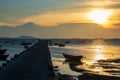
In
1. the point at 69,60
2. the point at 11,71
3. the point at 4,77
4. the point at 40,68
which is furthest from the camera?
the point at 69,60

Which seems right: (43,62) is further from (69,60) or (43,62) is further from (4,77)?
(69,60)

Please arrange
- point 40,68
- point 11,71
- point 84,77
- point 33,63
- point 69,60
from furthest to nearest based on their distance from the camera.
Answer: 1. point 69,60
2. point 84,77
3. point 33,63
4. point 40,68
5. point 11,71

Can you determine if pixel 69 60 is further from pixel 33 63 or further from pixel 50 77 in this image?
pixel 50 77

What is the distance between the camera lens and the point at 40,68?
28.0 metres

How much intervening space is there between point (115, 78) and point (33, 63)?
1809 centimetres

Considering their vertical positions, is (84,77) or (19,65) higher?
(19,65)

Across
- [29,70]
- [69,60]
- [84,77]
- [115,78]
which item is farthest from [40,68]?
[69,60]

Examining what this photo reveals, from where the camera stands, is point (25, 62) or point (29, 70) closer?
point (29, 70)

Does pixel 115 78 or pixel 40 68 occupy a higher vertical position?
pixel 40 68

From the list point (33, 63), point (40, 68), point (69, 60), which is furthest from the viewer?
point (69, 60)

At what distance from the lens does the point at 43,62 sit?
1255 inches

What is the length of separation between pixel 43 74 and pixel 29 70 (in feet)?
5.29

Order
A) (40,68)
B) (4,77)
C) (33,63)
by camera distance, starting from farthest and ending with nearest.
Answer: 1. (33,63)
2. (40,68)
3. (4,77)

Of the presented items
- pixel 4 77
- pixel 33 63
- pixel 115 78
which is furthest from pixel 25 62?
pixel 115 78
